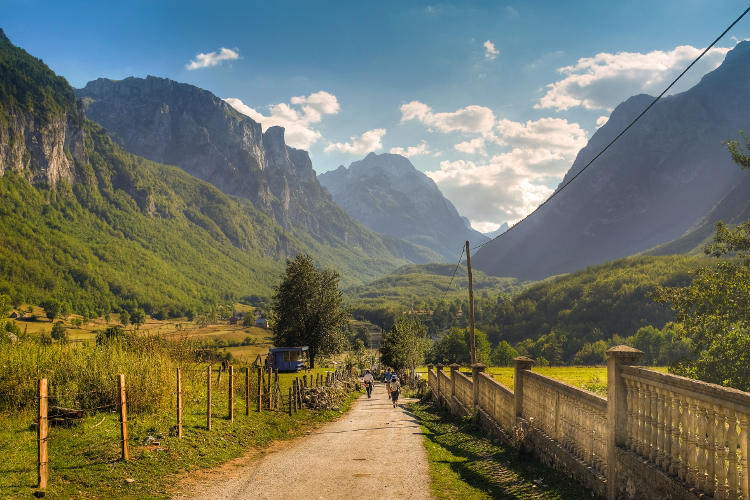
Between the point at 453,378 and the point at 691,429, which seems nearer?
the point at 691,429

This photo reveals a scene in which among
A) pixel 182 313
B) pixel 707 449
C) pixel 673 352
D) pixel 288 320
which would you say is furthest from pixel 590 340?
pixel 707 449

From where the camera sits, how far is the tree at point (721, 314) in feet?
69.8

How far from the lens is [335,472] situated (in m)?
10.4

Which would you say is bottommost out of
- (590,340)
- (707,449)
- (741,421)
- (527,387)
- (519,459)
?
(590,340)

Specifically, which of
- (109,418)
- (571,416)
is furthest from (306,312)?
(571,416)

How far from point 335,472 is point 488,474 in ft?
11.6

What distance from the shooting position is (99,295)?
172250mm

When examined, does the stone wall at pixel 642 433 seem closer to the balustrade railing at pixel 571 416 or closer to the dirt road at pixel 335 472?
the balustrade railing at pixel 571 416

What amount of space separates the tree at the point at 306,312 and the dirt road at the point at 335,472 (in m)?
39.5

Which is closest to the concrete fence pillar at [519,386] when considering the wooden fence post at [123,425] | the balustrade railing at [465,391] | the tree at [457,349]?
the balustrade railing at [465,391]

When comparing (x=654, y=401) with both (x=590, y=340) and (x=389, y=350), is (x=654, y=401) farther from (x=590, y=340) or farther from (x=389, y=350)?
(x=590, y=340)

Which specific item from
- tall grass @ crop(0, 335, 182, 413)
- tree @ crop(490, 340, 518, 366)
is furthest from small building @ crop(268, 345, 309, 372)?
tree @ crop(490, 340, 518, 366)

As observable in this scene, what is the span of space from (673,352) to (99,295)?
19743 cm

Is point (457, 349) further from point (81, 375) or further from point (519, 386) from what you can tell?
point (81, 375)
